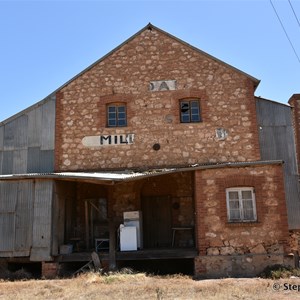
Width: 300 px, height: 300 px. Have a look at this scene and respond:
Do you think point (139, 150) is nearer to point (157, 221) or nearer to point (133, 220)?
point (133, 220)

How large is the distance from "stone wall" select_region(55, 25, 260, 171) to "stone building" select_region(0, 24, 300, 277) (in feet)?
0.12

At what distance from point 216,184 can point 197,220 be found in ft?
4.13

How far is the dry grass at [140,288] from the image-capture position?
8655 millimetres

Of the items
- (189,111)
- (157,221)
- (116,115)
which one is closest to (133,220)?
(157,221)

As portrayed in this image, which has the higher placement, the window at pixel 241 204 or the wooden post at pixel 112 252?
the window at pixel 241 204

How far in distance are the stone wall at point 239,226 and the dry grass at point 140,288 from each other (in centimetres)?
111

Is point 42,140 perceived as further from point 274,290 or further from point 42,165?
point 274,290

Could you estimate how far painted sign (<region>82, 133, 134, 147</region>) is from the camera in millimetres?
14484

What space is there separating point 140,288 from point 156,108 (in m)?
7.08

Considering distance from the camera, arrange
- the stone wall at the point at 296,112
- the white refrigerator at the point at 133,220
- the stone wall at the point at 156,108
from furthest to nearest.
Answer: the stone wall at the point at 296,112
the stone wall at the point at 156,108
the white refrigerator at the point at 133,220

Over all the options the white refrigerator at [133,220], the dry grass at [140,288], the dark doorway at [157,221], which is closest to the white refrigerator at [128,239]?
the white refrigerator at [133,220]

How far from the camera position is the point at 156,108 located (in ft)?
47.9

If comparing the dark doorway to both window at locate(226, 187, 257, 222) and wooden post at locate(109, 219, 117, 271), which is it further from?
window at locate(226, 187, 257, 222)

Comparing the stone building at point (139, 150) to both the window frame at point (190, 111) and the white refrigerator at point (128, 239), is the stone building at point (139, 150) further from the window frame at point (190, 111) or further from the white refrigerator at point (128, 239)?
the white refrigerator at point (128, 239)
